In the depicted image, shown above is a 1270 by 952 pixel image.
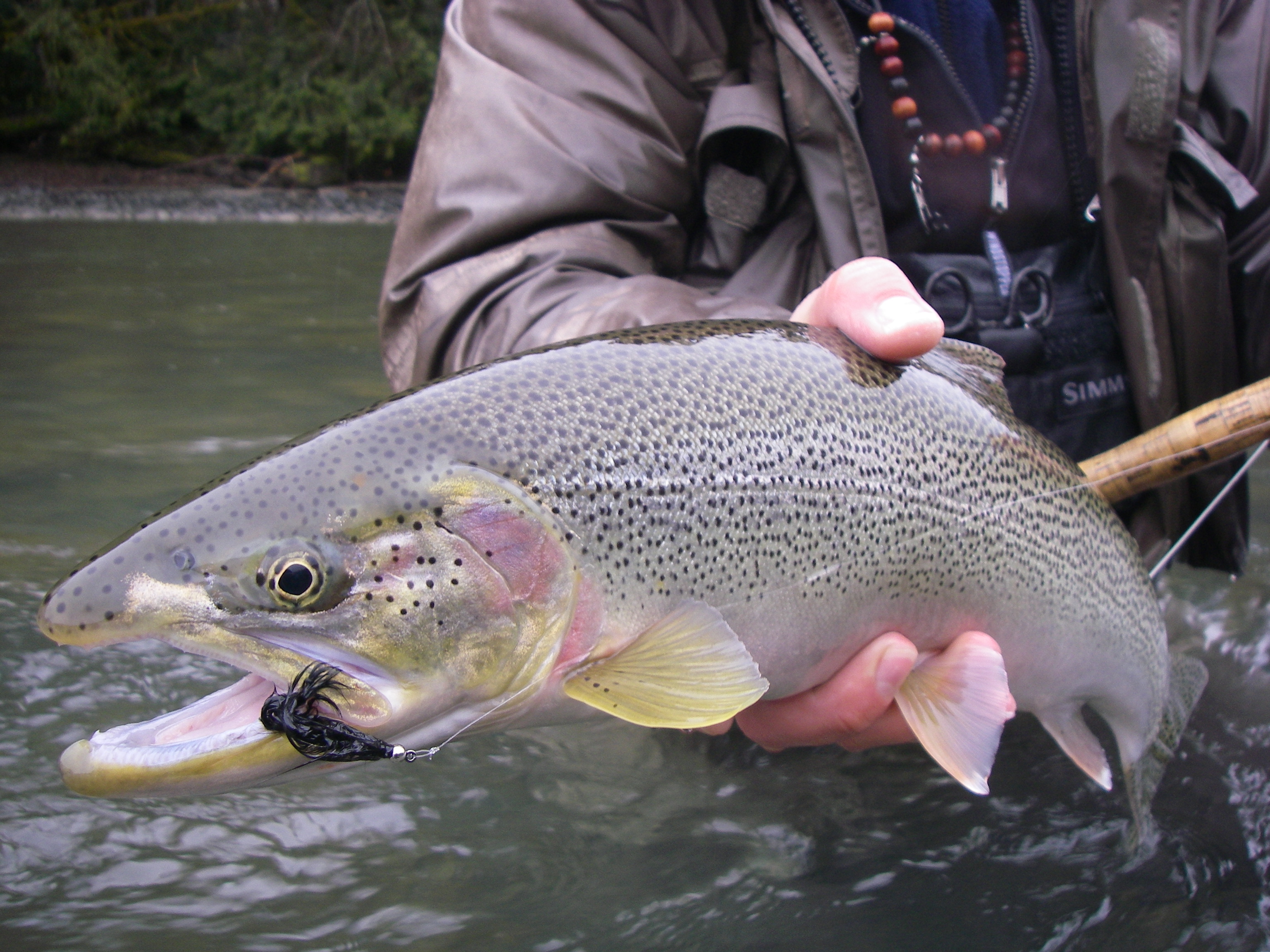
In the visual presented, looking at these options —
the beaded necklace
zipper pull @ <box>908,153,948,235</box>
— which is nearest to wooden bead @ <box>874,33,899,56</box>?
the beaded necklace

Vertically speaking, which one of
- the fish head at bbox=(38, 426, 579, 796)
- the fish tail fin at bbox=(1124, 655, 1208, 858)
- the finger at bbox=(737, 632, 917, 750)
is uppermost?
the fish head at bbox=(38, 426, 579, 796)

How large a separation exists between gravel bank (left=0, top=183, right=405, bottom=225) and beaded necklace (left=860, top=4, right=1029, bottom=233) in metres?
10.9

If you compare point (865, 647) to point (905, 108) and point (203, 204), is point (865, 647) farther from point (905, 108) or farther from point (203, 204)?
point (203, 204)

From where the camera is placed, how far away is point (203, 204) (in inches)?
523

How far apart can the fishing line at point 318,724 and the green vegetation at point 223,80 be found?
50.2 ft

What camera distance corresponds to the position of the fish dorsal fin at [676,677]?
1.32 meters

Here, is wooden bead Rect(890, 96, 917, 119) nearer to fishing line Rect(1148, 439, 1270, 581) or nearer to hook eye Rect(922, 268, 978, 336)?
hook eye Rect(922, 268, 978, 336)

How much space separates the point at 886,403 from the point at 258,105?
17.2 metres

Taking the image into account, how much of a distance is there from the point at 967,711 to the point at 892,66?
4.66 feet

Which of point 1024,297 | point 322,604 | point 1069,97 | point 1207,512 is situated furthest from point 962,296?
point 322,604

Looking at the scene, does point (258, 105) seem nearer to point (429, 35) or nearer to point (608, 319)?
point (429, 35)

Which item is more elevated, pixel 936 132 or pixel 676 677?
pixel 936 132

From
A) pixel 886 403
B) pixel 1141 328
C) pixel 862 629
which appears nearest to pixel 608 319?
pixel 886 403

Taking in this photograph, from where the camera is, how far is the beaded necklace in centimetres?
226
